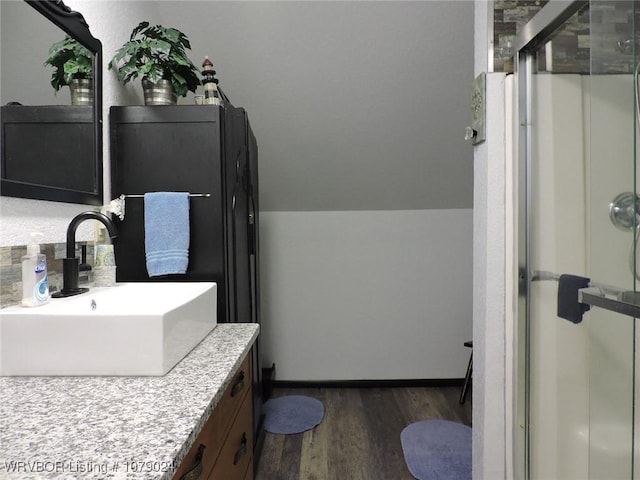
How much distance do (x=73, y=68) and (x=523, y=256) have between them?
5.50ft

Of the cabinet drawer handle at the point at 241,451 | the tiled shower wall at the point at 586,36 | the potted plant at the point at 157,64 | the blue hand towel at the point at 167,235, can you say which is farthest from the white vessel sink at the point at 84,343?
the tiled shower wall at the point at 586,36

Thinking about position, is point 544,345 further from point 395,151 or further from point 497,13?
point 395,151

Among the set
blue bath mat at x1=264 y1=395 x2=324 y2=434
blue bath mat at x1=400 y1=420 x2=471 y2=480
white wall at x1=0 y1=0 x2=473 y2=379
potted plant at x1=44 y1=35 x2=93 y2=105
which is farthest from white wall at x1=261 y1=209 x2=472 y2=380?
potted plant at x1=44 y1=35 x2=93 y2=105

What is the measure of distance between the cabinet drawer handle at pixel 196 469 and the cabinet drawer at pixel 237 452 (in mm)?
104

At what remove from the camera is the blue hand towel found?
1353mm

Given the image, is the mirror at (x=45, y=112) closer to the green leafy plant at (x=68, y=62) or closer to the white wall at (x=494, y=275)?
the green leafy plant at (x=68, y=62)

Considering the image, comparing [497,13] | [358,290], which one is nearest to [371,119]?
[497,13]

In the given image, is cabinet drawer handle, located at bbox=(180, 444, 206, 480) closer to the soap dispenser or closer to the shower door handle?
the soap dispenser

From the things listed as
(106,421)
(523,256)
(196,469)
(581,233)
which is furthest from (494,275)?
(106,421)

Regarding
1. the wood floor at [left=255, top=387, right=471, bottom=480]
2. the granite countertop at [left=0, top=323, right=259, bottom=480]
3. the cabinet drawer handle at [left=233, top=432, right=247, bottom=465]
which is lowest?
the wood floor at [left=255, top=387, right=471, bottom=480]

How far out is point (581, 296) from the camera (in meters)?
1.13

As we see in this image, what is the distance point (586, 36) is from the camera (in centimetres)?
113

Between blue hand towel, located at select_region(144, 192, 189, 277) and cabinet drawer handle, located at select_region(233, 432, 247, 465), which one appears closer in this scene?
cabinet drawer handle, located at select_region(233, 432, 247, 465)

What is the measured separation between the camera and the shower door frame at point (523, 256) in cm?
129
